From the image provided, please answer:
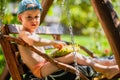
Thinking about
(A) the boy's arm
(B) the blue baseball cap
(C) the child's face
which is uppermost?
→ (B) the blue baseball cap

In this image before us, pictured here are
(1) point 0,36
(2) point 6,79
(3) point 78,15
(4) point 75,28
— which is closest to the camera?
(1) point 0,36

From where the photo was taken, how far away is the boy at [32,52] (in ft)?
13.2

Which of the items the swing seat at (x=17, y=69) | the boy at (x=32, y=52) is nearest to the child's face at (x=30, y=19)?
the boy at (x=32, y=52)

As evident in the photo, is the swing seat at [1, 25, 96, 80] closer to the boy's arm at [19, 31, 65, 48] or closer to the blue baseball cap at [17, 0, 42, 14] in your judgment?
the boy's arm at [19, 31, 65, 48]

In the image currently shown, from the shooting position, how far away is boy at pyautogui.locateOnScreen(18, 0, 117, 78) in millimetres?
4023

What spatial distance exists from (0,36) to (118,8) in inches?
175

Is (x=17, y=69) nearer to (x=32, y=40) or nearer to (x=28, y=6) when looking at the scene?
(x=32, y=40)

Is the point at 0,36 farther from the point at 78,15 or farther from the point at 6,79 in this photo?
the point at 78,15

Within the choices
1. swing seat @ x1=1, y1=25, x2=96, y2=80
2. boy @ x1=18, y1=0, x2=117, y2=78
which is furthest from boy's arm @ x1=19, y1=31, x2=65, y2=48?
swing seat @ x1=1, y1=25, x2=96, y2=80

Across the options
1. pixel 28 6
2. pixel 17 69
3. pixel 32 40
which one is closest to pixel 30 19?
pixel 28 6

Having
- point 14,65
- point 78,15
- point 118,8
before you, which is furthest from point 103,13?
point 78,15

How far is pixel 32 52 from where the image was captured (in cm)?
412

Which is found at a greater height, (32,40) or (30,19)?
(30,19)

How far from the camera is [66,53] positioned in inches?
161
